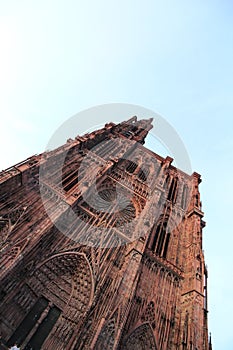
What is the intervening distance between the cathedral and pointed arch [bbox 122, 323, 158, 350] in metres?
0.03

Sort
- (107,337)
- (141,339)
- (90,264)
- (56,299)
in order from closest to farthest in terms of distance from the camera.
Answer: (107,337) → (56,299) → (141,339) → (90,264)

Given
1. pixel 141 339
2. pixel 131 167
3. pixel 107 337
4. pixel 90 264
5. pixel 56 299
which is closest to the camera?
pixel 107 337

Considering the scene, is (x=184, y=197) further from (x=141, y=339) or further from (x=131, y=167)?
(x=141, y=339)

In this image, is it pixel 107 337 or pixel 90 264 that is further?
pixel 90 264

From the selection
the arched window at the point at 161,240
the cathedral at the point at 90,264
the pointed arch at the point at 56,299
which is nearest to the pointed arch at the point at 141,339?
the cathedral at the point at 90,264

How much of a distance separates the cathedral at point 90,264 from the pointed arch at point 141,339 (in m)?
0.03

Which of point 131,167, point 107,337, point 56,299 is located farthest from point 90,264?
point 131,167

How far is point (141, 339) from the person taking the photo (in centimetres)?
1132

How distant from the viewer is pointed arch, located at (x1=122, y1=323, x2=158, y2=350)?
426 inches

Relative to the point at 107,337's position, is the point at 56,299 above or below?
above

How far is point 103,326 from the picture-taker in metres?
9.43

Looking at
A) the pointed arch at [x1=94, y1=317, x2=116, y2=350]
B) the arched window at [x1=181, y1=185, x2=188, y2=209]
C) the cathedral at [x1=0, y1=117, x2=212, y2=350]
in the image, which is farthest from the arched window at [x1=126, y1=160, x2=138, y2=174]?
the pointed arch at [x1=94, y1=317, x2=116, y2=350]

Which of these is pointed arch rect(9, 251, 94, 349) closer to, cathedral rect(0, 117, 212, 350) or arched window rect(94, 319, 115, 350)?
cathedral rect(0, 117, 212, 350)

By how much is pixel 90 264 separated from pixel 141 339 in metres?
3.36
